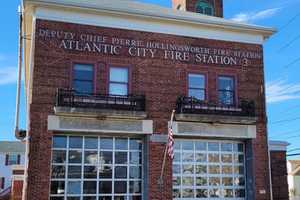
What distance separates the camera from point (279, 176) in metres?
24.5

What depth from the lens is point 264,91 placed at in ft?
78.9

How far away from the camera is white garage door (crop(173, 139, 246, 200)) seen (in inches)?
881

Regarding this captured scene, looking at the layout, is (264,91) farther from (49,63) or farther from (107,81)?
(49,63)

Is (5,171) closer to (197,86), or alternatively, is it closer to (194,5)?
(194,5)

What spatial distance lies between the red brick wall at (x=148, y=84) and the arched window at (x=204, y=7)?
12070mm

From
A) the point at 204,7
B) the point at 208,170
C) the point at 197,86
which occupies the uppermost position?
the point at 204,7

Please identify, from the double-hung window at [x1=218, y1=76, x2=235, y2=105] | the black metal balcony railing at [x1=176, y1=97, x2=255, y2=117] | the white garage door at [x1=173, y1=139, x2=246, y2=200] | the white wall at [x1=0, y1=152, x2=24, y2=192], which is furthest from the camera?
the white wall at [x1=0, y1=152, x2=24, y2=192]

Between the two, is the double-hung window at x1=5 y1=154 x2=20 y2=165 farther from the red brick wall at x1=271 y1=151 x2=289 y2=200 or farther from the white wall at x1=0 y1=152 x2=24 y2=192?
the red brick wall at x1=271 y1=151 x2=289 y2=200

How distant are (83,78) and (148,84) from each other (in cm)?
314

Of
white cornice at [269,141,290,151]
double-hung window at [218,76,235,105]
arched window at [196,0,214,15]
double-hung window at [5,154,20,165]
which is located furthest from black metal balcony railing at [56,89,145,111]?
double-hung window at [5,154,20,165]

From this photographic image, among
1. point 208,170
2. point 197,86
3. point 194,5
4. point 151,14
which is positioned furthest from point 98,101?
point 194,5

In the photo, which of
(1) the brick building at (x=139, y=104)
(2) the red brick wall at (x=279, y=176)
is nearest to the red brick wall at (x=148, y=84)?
(1) the brick building at (x=139, y=104)

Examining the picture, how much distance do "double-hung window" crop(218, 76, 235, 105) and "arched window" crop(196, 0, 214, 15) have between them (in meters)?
13.3

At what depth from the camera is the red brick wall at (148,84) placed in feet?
65.3
